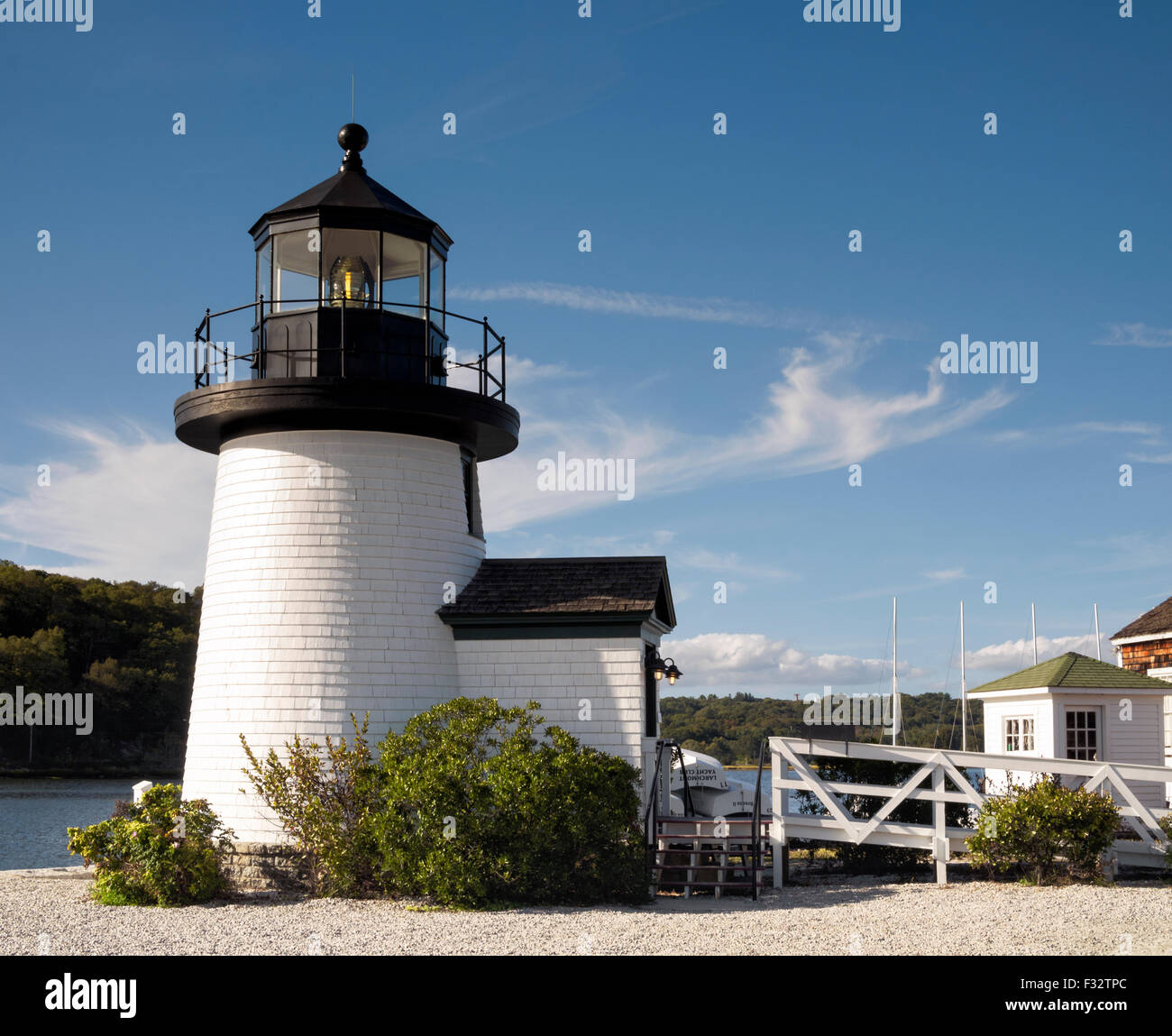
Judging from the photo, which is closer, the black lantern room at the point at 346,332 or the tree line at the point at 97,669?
the black lantern room at the point at 346,332

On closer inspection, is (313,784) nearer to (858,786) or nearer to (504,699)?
(504,699)

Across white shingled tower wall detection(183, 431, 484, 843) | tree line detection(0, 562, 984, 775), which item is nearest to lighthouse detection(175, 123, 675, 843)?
white shingled tower wall detection(183, 431, 484, 843)

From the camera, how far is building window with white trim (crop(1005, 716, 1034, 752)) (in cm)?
1966

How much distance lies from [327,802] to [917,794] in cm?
732

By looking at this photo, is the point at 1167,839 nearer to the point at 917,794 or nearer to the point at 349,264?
the point at 917,794

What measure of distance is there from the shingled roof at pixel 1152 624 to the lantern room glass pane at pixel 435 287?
1672 cm

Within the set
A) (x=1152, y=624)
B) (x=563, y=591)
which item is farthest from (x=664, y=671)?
(x=1152, y=624)

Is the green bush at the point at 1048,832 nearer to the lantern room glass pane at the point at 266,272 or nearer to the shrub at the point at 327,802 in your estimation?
the shrub at the point at 327,802

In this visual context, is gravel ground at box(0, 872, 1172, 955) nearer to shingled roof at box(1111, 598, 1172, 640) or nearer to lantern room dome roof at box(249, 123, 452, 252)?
lantern room dome roof at box(249, 123, 452, 252)

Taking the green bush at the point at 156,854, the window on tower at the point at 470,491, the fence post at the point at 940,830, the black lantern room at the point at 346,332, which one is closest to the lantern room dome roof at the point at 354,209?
the black lantern room at the point at 346,332

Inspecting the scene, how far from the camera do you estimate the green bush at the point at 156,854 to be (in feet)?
44.1

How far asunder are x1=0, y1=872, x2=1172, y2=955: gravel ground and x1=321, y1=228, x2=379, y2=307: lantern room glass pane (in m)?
7.82

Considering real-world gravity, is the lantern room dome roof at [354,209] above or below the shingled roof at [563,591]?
above
